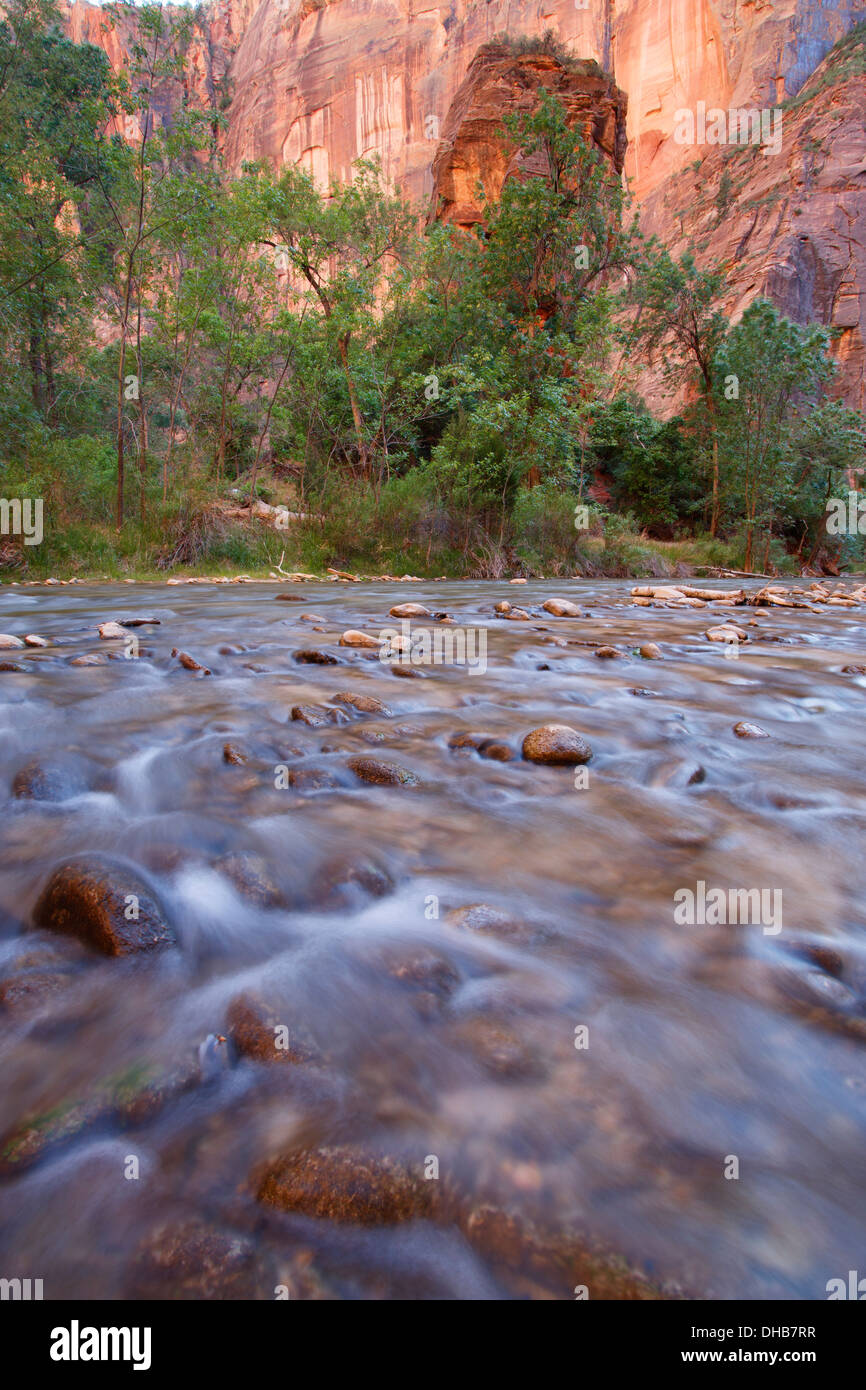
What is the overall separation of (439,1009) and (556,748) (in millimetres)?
1352

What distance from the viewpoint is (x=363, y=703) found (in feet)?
9.86

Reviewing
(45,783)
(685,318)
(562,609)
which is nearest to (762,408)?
(685,318)

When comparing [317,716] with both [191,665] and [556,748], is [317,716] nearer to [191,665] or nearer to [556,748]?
[556,748]

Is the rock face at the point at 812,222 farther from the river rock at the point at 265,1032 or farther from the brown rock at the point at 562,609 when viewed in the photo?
the river rock at the point at 265,1032

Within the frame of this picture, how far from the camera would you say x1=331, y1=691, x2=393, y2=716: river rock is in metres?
2.98

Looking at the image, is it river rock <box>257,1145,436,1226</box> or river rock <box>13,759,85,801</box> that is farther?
river rock <box>13,759,85,801</box>

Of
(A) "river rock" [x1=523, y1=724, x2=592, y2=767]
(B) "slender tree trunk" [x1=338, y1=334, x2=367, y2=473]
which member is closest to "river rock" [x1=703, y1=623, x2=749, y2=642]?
(A) "river rock" [x1=523, y1=724, x2=592, y2=767]

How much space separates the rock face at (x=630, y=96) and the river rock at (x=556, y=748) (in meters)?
33.8

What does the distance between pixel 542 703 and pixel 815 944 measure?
6.45ft

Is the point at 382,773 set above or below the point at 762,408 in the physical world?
below

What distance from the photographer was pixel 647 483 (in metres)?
26.1

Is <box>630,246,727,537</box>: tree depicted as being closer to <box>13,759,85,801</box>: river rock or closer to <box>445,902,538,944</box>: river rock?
<box>13,759,85,801</box>: river rock

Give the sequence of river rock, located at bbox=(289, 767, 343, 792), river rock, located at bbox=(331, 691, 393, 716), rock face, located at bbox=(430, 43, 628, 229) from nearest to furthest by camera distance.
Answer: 1. river rock, located at bbox=(289, 767, 343, 792)
2. river rock, located at bbox=(331, 691, 393, 716)
3. rock face, located at bbox=(430, 43, 628, 229)

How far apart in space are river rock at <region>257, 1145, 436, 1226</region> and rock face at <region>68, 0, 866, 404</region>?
35401 mm
